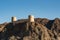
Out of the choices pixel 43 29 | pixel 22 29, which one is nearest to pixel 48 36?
pixel 43 29

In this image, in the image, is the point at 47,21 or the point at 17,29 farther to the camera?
the point at 47,21

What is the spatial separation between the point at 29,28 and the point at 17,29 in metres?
4.47

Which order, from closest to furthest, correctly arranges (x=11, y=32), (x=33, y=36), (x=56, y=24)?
(x=33, y=36) → (x=11, y=32) → (x=56, y=24)

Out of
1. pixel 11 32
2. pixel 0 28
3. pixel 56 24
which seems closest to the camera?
pixel 11 32

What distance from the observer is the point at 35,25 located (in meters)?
68.3

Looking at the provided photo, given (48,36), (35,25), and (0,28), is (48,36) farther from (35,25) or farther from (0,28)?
(0,28)

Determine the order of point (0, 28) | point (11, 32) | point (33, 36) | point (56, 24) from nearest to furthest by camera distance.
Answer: point (33, 36)
point (11, 32)
point (0, 28)
point (56, 24)

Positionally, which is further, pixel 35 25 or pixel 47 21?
pixel 47 21

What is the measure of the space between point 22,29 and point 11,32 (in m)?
3.53

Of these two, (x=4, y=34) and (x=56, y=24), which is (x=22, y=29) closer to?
(x=4, y=34)

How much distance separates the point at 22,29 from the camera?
229 feet

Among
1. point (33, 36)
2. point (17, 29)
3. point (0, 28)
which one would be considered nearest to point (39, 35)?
point (33, 36)

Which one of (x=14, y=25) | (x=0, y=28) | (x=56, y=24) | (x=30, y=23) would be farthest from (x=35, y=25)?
(x=56, y=24)

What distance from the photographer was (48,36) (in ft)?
225
